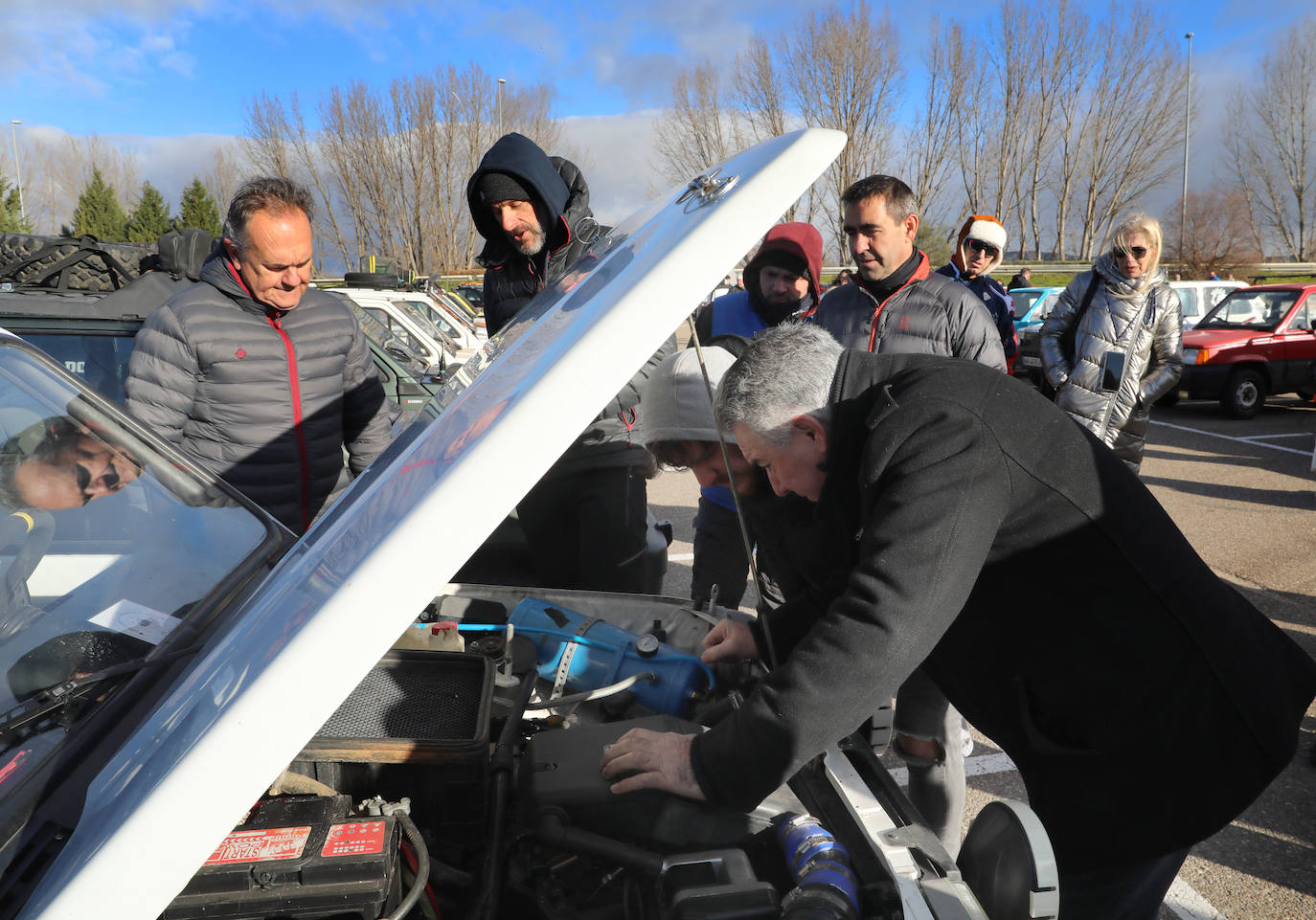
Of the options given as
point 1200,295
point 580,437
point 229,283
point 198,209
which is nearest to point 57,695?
point 229,283

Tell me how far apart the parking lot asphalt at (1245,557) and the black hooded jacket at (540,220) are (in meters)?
2.38

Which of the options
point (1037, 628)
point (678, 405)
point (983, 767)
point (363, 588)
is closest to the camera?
point (363, 588)

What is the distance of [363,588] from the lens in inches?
29.9

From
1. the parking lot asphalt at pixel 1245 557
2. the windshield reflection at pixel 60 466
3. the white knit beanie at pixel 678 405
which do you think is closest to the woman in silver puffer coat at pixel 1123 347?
the parking lot asphalt at pixel 1245 557

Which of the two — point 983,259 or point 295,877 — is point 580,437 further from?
point 983,259

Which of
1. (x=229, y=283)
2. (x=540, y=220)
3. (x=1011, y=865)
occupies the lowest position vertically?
(x=1011, y=865)

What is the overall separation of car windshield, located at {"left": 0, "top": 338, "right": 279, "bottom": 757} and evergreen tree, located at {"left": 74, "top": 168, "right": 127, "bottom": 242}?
35.5m

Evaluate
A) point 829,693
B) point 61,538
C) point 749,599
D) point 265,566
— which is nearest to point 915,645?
point 829,693

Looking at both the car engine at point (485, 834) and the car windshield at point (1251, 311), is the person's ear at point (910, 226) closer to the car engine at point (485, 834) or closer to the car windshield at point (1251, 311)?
the car engine at point (485, 834)

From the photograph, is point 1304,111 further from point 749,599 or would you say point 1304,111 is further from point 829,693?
point 829,693

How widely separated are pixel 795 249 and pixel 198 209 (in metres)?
34.4

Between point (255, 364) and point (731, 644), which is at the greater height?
point (255, 364)

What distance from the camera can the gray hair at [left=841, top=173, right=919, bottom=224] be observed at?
3160 millimetres

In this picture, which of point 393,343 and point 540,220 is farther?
point 393,343
